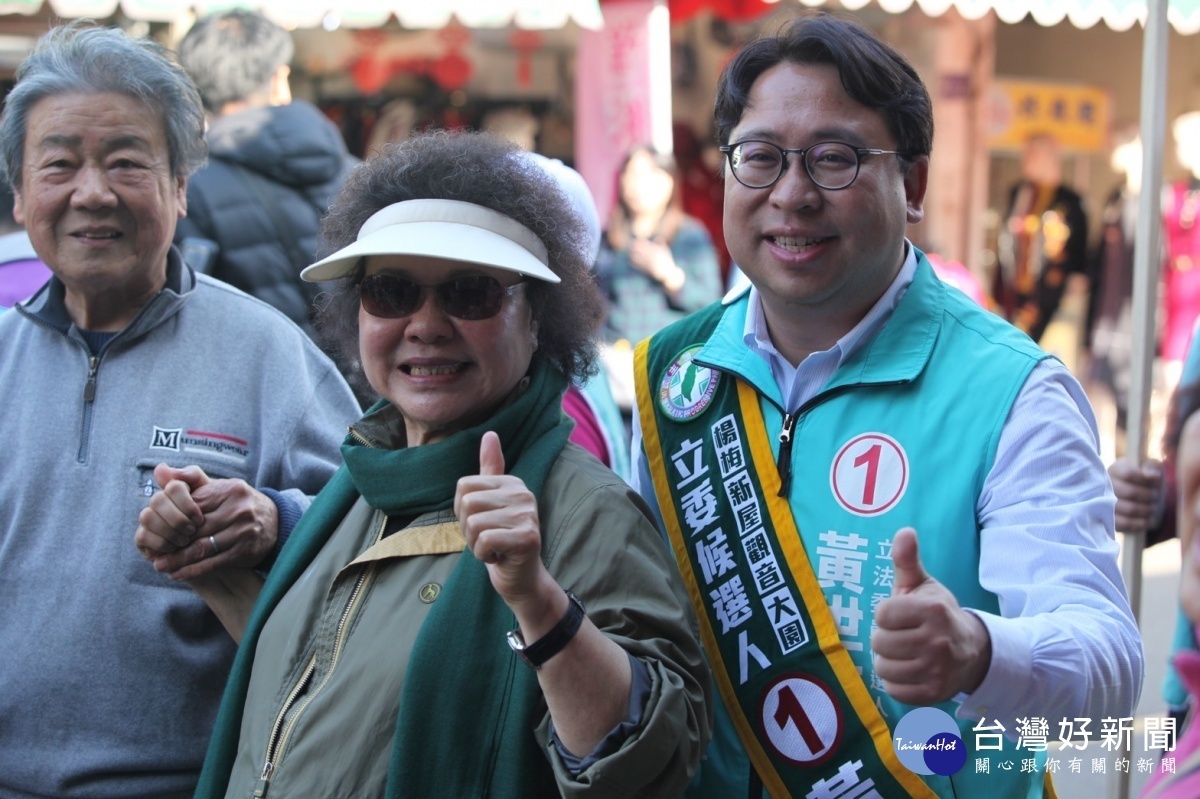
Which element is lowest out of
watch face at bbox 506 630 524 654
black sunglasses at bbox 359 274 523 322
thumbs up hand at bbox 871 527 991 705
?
watch face at bbox 506 630 524 654

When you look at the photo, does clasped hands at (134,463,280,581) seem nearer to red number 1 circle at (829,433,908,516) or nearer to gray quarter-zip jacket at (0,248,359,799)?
gray quarter-zip jacket at (0,248,359,799)

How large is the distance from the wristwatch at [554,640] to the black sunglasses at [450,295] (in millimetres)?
594

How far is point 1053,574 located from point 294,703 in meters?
1.19

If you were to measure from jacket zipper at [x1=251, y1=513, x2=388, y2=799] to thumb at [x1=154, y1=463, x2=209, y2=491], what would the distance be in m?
0.43

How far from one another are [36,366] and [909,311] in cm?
172

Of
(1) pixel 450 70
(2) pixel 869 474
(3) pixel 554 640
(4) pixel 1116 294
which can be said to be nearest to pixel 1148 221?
(2) pixel 869 474

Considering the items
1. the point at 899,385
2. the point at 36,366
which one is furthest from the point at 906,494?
the point at 36,366

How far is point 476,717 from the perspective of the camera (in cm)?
184

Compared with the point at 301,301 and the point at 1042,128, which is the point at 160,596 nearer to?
the point at 301,301

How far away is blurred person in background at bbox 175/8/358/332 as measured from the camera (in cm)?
365

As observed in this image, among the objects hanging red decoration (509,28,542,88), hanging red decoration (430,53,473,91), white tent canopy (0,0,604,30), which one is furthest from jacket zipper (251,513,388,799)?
hanging red decoration (509,28,542,88)

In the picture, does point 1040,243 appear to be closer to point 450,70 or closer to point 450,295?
point 450,70

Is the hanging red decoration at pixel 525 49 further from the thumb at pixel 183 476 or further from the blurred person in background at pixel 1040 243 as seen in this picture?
the thumb at pixel 183 476

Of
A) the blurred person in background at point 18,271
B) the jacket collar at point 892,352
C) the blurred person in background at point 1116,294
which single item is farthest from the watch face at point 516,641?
the blurred person in background at point 1116,294
